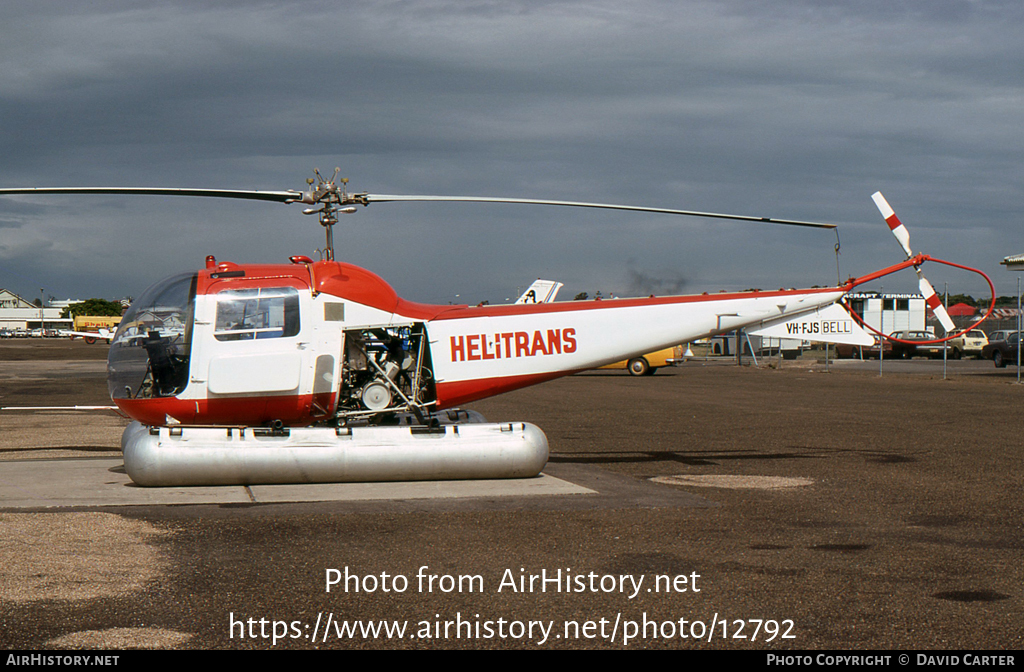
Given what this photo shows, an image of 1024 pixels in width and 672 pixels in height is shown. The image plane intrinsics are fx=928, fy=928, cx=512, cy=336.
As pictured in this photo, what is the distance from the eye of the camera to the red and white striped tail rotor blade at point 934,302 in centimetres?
1183

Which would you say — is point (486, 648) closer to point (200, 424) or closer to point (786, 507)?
point (786, 507)

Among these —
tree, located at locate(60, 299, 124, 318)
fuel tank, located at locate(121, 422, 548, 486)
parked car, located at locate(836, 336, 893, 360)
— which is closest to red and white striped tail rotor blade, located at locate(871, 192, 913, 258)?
fuel tank, located at locate(121, 422, 548, 486)

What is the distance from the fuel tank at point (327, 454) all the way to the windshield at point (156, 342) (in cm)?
55

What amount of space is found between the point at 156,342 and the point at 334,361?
202 cm

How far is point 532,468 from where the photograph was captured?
412 inches

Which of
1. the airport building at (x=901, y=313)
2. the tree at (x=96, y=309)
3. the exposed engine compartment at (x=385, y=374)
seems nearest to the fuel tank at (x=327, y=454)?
the exposed engine compartment at (x=385, y=374)

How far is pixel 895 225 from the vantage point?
12188 millimetres

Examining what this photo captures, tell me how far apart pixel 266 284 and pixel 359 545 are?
4.47 meters

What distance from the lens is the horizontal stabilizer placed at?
12.5 metres

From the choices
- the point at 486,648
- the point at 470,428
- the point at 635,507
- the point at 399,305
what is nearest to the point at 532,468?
the point at 470,428

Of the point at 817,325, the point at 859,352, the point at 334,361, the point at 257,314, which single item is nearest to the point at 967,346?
the point at 859,352

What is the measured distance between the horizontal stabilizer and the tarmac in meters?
1.69

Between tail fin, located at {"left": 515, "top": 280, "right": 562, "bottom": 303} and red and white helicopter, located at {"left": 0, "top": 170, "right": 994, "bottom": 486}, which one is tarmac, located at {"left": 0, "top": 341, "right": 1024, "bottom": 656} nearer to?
red and white helicopter, located at {"left": 0, "top": 170, "right": 994, "bottom": 486}

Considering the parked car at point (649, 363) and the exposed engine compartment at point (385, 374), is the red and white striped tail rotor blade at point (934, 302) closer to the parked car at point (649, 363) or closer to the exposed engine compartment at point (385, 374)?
the exposed engine compartment at point (385, 374)
